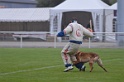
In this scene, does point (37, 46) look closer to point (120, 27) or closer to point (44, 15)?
point (120, 27)

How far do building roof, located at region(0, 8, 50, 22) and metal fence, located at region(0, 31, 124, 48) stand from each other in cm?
1034

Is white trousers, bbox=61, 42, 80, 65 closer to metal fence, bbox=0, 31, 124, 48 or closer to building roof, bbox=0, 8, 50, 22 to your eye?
metal fence, bbox=0, 31, 124, 48

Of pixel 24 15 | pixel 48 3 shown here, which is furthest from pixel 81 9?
pixel 48 3

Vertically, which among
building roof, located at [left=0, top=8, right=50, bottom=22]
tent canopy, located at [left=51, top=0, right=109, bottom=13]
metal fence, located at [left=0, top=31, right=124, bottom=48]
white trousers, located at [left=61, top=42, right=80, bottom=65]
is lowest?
metal fence, located at [left=0, top=31, right=124, bottom=48]

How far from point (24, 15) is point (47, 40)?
14.7 meters

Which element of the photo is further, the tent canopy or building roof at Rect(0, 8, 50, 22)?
building roof at Rect(0, 8, 50, 22)

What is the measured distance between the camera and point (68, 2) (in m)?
46.4

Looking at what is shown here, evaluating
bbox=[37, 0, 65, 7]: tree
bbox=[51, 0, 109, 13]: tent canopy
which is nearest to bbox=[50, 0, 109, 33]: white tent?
bbox=[51, 0, 109, 13]: tent canopy

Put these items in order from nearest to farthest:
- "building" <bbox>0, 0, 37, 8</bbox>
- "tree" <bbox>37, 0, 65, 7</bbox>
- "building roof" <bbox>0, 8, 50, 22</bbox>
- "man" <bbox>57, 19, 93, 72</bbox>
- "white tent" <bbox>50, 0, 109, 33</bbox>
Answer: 1. "man" <bbox>57, 19, 93, 72</bbox>
2. "white tent" <bbox>50, 0, 109, 33</bbox>
3. "building roof" <bbox>0, 8, 50, 22</bbox>
4. "building" <bbox>0, 0, 37, 8</bbox>
5. "tree" <bbox>37, 0, 65, 7</bbox>

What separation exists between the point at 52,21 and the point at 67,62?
30.4 metres

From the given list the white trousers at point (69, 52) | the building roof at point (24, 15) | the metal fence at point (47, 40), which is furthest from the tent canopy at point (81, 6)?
the white trousers at point (69, 52)

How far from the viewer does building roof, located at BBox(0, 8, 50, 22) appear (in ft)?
164

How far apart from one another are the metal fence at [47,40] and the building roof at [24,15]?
10.3 metres

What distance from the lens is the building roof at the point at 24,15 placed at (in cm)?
5012
